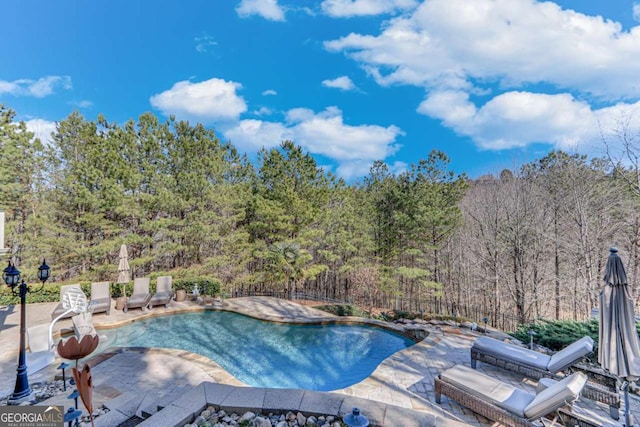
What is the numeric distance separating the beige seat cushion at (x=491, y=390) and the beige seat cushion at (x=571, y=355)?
1.26 meters

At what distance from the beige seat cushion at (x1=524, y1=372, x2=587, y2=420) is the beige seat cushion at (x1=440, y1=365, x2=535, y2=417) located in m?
0.14

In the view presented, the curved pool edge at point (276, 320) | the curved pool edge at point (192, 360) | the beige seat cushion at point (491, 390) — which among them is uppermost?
the beige seat cushion at point (491, 390)

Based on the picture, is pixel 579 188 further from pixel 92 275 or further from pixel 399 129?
pixel 92 275

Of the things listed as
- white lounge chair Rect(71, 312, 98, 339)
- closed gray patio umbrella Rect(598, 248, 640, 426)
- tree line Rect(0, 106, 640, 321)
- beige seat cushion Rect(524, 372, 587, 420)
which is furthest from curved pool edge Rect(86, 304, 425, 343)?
closed gray patio umbrella Rect(598, 248, 640, 426)

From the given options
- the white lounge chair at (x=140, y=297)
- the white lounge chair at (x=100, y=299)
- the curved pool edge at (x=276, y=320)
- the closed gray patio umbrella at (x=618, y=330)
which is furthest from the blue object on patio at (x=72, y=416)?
the white lounge chair at (x=140, y=297)

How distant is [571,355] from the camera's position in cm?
475

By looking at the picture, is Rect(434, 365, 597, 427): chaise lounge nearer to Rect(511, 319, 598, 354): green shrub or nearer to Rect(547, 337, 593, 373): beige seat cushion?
Rect(547, 337, 593, 373): beige seat cushion

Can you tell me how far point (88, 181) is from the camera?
13062 millimetres

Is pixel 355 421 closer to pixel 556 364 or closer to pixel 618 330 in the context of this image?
pixel 618 330

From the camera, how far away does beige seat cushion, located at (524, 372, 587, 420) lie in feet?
11.4

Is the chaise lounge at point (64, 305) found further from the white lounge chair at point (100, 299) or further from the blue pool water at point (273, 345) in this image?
the blue pool water at point (273, 345)

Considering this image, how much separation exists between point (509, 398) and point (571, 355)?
1705 millimetres

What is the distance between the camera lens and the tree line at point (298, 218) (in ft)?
39.3

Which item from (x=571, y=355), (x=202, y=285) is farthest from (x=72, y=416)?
(x=202, y=285)
